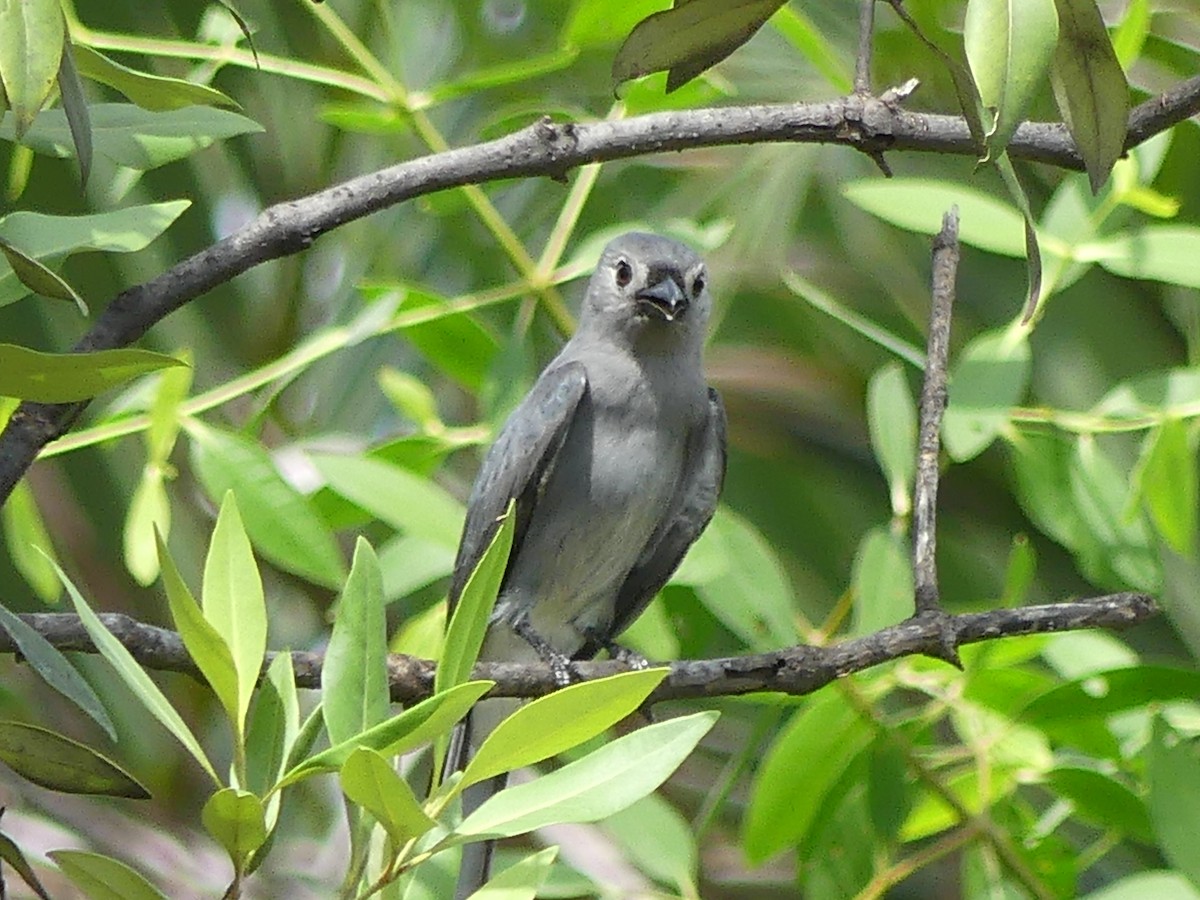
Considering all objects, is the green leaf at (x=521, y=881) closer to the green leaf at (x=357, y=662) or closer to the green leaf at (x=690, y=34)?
the green leaf at (x=357, y=662)

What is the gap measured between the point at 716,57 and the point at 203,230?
243 centimetres

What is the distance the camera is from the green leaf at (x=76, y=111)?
3.01ft

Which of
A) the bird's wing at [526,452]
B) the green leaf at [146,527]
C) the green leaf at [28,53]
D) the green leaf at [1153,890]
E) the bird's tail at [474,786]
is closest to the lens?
the green leaf at [28,53]

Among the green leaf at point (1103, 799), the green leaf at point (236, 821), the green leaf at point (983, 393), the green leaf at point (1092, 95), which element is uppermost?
the green leaf at point (983, 393)

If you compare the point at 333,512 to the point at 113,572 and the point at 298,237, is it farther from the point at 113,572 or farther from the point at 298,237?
the point at 113,572

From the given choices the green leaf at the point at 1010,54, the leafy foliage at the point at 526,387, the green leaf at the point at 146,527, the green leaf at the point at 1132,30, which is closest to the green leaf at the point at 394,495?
the leafy foliage at the point at 526,387

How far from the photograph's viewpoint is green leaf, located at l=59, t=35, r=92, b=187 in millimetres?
919

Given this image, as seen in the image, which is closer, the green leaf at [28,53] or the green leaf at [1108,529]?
the green leaf at [28,53]

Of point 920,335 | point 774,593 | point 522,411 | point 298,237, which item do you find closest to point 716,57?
point 298,237

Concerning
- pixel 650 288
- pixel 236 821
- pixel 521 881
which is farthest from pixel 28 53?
pixel 650 288

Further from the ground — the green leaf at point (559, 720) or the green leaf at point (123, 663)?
the green leaf at point (123, 663)

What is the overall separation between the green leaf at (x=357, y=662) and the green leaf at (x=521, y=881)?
134 millimetres

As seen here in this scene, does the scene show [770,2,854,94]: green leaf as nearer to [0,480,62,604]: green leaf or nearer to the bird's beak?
the bird's beak

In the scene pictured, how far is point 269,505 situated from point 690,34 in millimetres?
945
